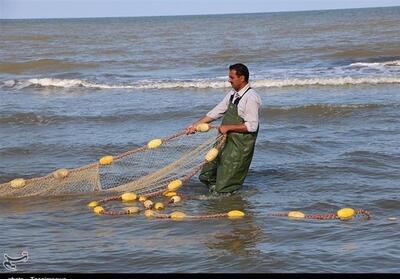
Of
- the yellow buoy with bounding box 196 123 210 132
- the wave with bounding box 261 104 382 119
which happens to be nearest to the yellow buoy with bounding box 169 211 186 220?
the yellow buoy with bounding box 196 123 210 132

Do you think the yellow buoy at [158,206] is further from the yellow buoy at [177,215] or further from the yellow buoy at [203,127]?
the yellow buoy at [203,127]

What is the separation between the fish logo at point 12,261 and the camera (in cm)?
514

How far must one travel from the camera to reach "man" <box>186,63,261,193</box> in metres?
6.78

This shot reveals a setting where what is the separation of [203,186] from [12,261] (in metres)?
2.98

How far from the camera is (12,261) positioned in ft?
17.4

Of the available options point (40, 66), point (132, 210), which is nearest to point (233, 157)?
point (132, 210)

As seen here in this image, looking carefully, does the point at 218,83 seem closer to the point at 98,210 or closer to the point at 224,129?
the point at 224,129

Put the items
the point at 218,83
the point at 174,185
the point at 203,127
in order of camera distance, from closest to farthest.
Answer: the point at 203,127 → the point at 174,185 → the point at 218,83

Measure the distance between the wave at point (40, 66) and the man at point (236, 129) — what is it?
56.8 feet

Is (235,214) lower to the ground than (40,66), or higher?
lower

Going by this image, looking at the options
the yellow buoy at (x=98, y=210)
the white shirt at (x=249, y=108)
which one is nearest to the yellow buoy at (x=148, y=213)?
the yellow buoy at (x=98, y=210)

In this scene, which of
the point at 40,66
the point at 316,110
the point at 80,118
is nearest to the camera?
the point at 316,110

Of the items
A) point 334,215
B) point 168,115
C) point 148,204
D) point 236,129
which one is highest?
point 236,129

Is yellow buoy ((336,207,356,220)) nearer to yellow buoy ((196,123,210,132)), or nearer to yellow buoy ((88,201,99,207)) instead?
yellow buoy ((196,123,210,132))
